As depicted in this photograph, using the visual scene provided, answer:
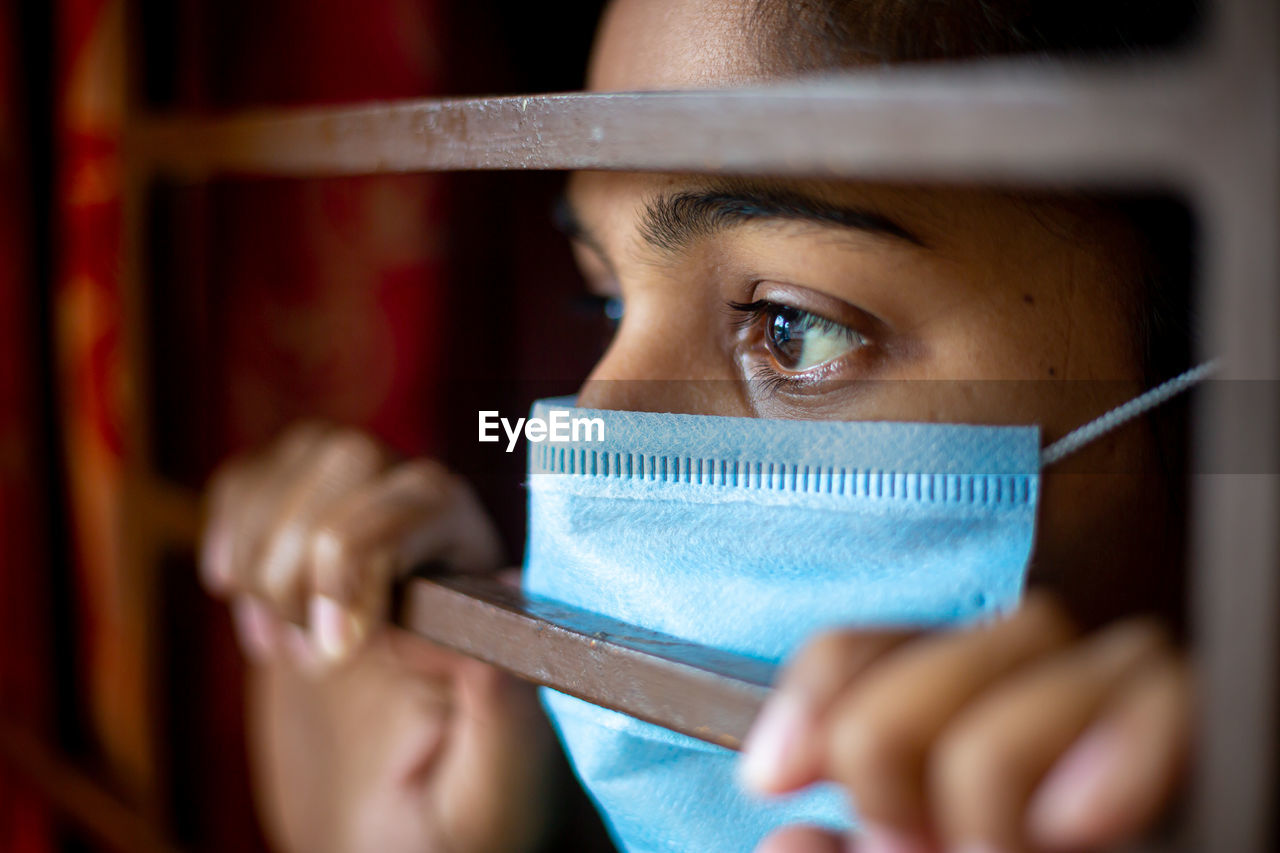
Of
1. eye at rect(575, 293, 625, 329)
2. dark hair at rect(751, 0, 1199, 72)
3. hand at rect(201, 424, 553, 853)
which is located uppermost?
dark hair at rect(751, 0, 1199, 72)

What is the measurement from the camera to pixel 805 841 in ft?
1.25

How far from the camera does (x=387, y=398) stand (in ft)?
3.69

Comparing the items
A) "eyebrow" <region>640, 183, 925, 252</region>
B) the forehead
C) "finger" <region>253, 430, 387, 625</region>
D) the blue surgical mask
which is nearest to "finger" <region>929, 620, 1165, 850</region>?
the blue surgical mask

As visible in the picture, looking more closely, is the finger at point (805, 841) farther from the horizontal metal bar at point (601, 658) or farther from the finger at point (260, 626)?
the finger at point (260, 626)

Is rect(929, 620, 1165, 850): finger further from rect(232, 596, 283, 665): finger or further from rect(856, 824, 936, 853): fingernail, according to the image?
rect(232, 596, 283, 665): finger

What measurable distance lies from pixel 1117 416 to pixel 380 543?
466 millimetres

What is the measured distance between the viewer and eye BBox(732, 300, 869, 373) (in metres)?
0.57

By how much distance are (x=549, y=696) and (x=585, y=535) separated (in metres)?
0.12

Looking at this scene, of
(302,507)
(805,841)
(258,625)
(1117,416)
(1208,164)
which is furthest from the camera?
(258,625)

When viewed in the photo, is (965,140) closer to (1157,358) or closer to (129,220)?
(1157,358)

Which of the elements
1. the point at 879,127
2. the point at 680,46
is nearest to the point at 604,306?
the point at 680,46

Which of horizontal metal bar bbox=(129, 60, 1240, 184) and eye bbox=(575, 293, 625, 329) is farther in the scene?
eye bbox=(575, 293, 625, 329)

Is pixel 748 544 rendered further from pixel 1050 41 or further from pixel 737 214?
pixel 1050 41

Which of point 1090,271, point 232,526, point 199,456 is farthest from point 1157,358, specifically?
point 199,456
